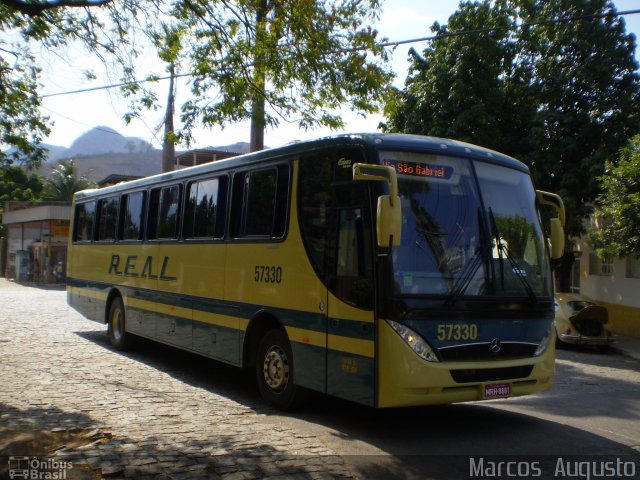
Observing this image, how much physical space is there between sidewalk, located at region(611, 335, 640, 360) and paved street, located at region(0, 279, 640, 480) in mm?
5116

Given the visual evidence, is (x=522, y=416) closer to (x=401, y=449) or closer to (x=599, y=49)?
(x=401, y=449)

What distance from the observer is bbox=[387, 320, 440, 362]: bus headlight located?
22.4ft

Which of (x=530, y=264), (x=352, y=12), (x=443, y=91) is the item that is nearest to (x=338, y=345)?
(x=530, y=264)

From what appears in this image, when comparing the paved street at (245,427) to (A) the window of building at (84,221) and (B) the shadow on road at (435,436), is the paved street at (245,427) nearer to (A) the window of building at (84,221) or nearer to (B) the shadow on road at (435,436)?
(B) the shadow on road at (435,436)

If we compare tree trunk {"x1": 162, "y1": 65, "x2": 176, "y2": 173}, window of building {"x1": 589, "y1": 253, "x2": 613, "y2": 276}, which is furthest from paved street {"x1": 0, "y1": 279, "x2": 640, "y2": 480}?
tree trunk {"x1": 162, "y1": 65, "x2": 176, "y2": 173}

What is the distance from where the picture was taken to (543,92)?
64.0 ft

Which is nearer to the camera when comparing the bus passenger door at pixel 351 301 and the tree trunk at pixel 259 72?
the bus passenger door at pixel 351 301

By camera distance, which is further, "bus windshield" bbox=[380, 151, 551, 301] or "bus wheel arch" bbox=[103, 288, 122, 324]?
"bus wheel arch" bbox=[103, 288, 122, 324]

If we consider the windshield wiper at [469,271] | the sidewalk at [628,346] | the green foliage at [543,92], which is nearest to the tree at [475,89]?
the green foliage at [543,92]

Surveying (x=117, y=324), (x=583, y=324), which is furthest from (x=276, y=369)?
(x=583, y=324)

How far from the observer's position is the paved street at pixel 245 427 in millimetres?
6129

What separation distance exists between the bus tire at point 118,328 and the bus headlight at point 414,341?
7.85 metres

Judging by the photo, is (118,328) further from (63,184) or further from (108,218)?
(63,184)

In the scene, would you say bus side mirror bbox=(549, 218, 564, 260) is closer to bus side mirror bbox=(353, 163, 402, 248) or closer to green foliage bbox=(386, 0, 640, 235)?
bus side mirror bbox=(353, 163, 402, 248)
